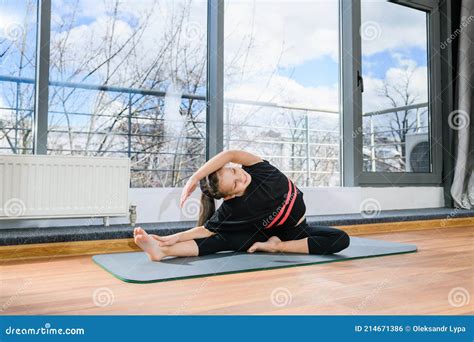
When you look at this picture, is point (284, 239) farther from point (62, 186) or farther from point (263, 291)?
point (62, 186)

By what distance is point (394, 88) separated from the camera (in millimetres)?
4102

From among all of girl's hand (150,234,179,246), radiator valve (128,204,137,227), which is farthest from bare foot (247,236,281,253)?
A: radiator valve (128,204,137,227)

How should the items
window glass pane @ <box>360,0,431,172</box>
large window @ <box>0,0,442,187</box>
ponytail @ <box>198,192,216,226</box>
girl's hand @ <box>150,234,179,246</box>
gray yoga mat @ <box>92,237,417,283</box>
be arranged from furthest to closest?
window glass pane @ <box>360,0,431,172</box> < large window @ <box>0,0,442,187</box> < ponytail @ <box>198,192,216,226</box> < girl's hand @ <box>150,234,179,246</box> < gray yoga mat @ <box>92,237,417,283</box>

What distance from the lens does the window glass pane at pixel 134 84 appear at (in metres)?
2.93

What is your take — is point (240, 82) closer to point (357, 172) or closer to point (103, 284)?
point (357, 172)

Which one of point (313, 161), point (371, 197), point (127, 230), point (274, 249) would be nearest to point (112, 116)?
point (127, 230)

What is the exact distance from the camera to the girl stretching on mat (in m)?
2.02

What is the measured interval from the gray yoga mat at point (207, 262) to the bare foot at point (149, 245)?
0.03 m

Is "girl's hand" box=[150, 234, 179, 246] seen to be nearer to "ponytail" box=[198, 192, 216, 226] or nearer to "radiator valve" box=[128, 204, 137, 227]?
"ponytail" box=[198, 192, 216, 226]

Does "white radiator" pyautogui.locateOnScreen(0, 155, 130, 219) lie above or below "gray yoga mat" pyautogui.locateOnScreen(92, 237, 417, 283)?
above

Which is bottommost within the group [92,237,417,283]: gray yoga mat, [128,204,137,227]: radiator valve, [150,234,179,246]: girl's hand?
[92,237,417,283]: gray yoga mat

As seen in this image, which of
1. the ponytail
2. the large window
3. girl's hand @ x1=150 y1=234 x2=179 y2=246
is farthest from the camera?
the large window

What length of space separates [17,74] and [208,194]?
1.47 metres

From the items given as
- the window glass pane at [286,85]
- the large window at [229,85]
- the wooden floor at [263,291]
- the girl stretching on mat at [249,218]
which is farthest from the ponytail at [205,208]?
the window glass pane at [286,85]
